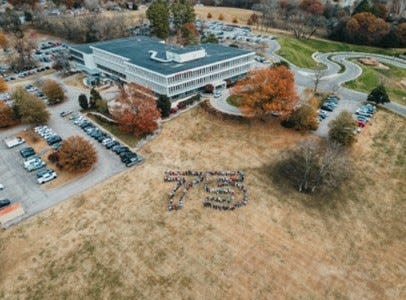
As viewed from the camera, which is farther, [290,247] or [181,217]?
[181,217]

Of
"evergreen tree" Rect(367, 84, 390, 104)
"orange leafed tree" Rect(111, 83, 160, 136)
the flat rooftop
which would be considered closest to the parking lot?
"orange leafed tree" Rect(111, 83, 160, 136)

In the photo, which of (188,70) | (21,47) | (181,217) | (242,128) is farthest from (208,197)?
(21,47)

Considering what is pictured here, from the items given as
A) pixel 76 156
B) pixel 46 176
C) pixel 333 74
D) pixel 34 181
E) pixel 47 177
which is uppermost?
pixel 76 156

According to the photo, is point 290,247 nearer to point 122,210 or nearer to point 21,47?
point 122,210

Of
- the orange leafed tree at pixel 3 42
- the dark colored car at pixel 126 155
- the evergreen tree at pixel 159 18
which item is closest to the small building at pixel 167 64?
the dark colored car at pixel 126 155

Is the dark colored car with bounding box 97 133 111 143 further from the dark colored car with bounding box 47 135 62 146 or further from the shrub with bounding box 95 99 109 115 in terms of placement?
the shrub with bounding box 95 99 109 115

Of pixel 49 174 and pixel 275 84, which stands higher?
pixel 275 84

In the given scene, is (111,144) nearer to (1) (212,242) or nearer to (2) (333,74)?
(1) (212,242)

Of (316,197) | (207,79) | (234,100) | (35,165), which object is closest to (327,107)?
(234,100)
